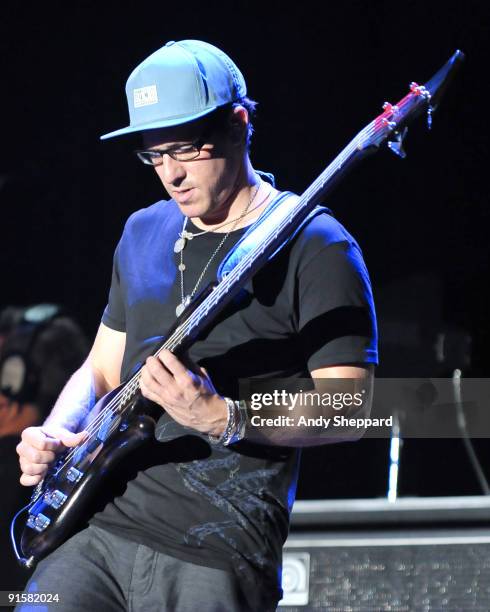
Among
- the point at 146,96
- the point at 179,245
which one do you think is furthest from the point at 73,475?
the point at 146,96

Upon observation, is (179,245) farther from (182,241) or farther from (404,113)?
(404,113)

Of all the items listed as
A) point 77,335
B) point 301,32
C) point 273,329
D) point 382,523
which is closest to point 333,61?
point 301,32

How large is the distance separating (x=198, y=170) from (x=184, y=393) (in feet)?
1.54

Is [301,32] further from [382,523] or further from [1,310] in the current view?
[382,523]

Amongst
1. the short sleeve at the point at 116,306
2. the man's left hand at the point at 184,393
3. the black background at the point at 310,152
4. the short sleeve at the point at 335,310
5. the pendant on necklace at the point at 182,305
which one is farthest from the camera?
the black background at the point at 310,152

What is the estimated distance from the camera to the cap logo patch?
1.76 metres

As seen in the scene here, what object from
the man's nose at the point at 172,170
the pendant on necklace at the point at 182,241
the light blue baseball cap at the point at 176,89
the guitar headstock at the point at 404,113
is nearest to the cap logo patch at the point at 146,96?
the light blue baseball cap at the point at 176,89

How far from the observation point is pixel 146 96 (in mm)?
1771

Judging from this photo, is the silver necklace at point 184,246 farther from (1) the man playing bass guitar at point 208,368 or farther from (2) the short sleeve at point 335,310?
(2) the short sleeve at point 335,310

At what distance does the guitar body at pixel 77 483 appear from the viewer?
171 cm

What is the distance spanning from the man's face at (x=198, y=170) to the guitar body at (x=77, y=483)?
0.40m

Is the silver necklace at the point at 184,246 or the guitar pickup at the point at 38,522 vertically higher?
the silver necklace at the point at 184,246

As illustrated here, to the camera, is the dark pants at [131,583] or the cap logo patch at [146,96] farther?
the cap logo patch at [146,96]

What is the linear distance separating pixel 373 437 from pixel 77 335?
1179 mm
